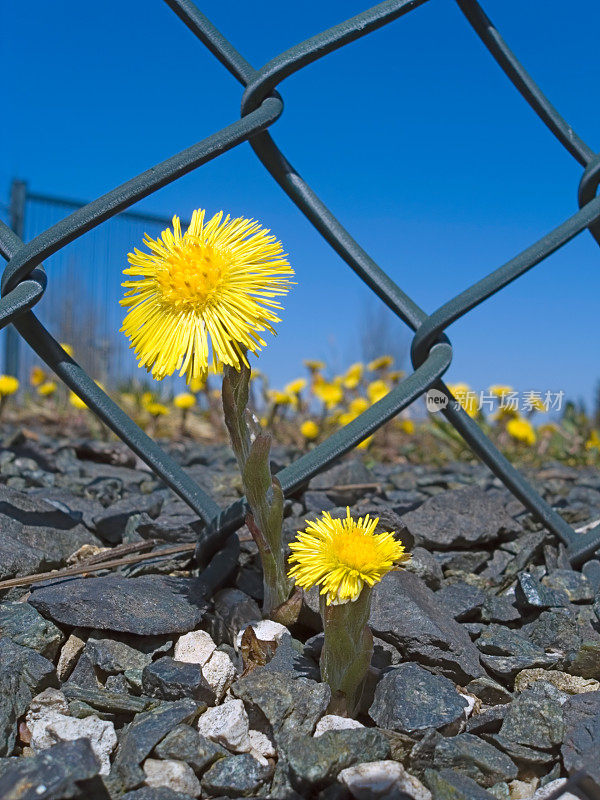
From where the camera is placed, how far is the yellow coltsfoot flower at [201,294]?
3.61 feet

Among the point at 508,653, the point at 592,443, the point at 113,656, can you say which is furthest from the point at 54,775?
the point at 592,443

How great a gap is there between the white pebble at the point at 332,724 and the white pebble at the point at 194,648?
0.84 ft

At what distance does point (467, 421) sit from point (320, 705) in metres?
0.64

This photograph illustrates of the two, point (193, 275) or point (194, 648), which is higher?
point (193, 275)

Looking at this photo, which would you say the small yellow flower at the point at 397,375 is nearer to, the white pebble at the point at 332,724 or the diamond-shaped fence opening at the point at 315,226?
the diamond-shaped fence opening at the point at 315,226

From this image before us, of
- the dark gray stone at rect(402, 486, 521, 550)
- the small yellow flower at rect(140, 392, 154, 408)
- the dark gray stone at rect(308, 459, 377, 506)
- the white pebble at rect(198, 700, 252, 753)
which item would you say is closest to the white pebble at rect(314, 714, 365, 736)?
the white pebble at rect(198, 700, 252, 753)

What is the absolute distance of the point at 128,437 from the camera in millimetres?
1282

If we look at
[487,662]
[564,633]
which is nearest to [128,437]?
[487,662]

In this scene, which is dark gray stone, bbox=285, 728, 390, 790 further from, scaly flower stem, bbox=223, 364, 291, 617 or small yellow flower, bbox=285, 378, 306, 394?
small yellow flower, bbox=285, 378, 306, 394

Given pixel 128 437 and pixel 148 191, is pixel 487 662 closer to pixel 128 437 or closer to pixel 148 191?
pixel 128 437

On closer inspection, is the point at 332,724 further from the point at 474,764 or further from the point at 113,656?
the point at 113,656

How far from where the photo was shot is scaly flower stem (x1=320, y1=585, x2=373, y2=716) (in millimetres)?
1123

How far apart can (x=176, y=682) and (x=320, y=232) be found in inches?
32.7

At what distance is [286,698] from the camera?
3.70 feet
